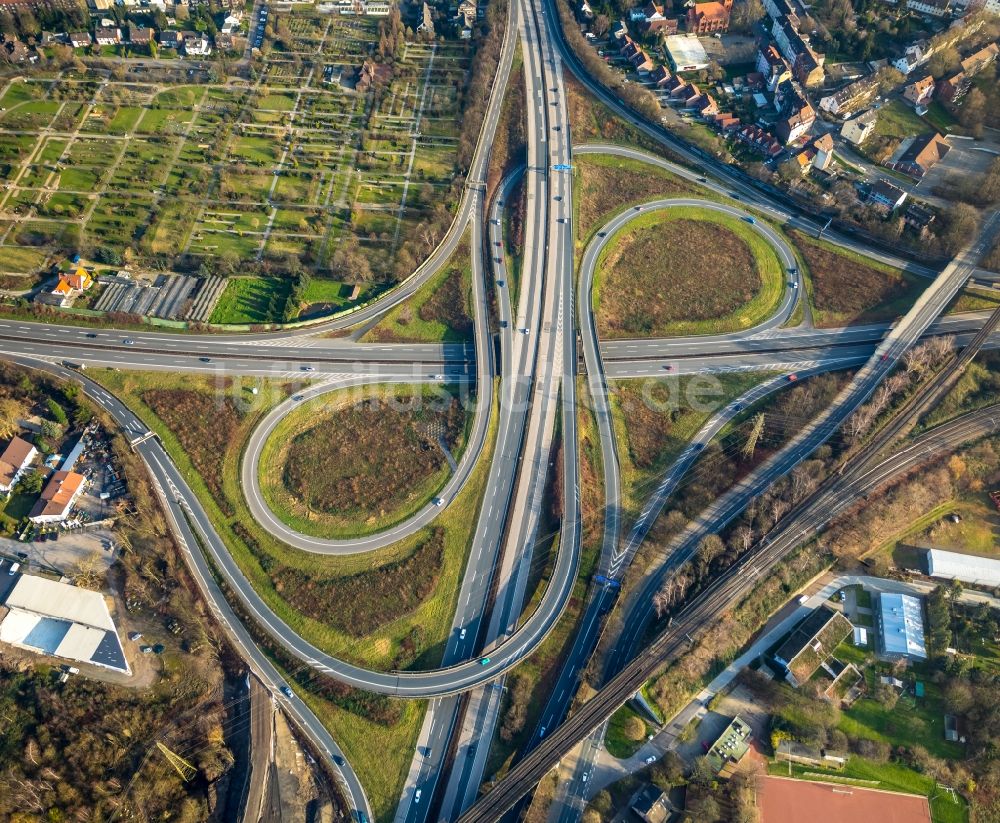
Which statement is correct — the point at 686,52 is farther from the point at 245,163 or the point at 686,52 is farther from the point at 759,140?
the point at 245,163

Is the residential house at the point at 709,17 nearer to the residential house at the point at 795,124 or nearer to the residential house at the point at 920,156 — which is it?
the residential house at the point at 795,124

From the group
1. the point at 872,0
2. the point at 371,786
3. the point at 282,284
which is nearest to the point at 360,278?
the point at 282,284

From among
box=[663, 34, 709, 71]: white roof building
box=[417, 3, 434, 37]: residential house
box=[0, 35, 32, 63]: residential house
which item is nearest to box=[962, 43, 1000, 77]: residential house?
box=[663, 34, 709, 71]: white roof building

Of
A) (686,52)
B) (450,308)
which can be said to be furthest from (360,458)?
(686,52)

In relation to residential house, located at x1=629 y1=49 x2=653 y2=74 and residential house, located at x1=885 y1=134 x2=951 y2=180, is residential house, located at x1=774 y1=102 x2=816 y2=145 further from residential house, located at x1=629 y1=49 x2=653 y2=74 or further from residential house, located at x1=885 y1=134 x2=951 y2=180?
residential house, located at x1=629 y1=49 x2=653 y2=74

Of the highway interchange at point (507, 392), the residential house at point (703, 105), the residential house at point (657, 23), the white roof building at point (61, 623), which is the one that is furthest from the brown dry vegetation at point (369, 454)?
the residential house at point (657, 23)

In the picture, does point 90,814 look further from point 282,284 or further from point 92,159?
point 92,159
